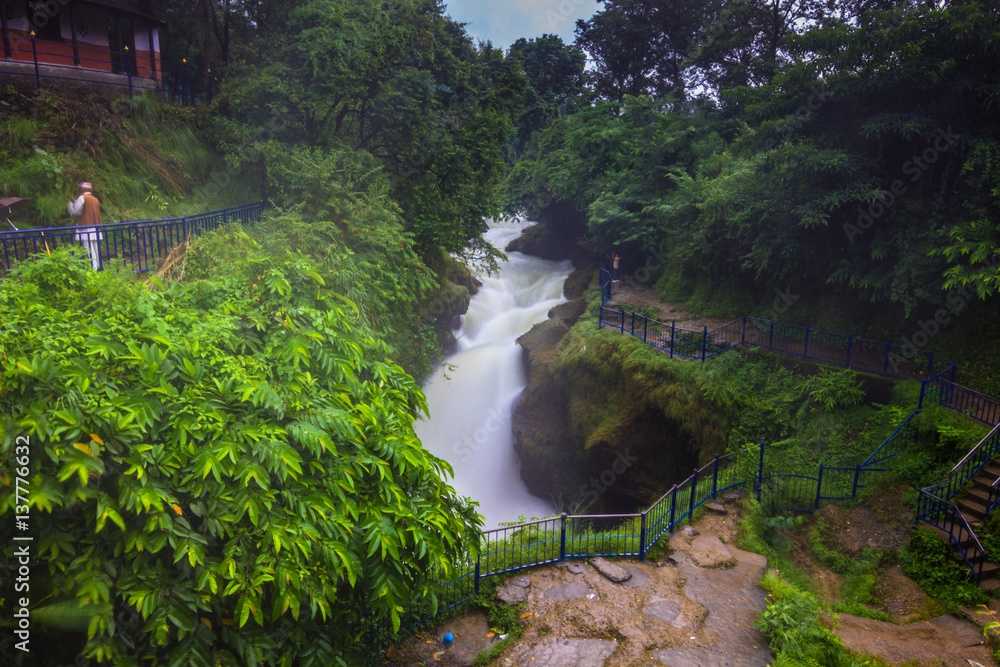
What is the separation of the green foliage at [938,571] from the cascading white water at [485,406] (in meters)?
9.15

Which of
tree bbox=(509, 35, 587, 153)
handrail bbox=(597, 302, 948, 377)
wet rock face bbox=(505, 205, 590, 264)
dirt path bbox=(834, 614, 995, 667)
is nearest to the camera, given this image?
dirt path bbox=(834, 614, 995, 667)

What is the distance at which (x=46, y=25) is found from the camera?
21.5 m

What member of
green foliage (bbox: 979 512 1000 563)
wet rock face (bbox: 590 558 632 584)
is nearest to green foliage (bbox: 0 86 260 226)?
wet rock face (bbox: 590 558 632 584)

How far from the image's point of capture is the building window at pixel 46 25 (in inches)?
817

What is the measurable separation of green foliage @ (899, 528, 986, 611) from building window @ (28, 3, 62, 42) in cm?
2780

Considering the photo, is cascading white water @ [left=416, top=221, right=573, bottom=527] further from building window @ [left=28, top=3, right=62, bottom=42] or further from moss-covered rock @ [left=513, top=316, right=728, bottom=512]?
building window @ [left=28, top=3, right=62, bottom=42]

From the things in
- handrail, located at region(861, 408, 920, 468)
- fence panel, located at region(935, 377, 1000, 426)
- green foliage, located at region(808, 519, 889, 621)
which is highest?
fence panel, located at region(935, 377, 1000, 426)

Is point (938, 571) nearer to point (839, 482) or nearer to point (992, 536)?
point (992, 536)

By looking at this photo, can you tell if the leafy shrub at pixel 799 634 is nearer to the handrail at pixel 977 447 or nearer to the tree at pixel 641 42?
the handrail at pixel 977 447

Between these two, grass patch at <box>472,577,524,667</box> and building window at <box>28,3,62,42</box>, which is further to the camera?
building window at <box>28,3,62,42</box>

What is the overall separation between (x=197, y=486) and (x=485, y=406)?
1578 centimetres

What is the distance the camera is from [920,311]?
610 inches
